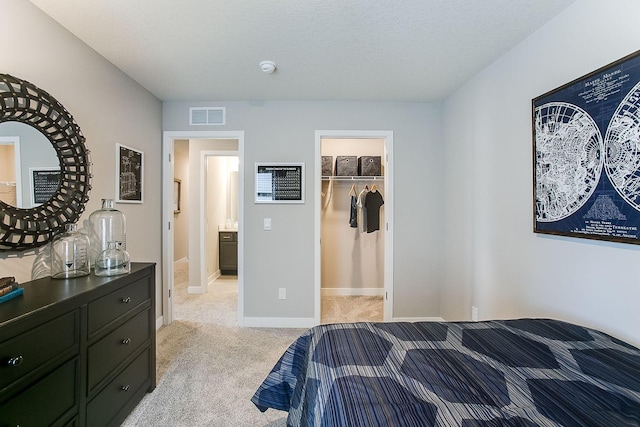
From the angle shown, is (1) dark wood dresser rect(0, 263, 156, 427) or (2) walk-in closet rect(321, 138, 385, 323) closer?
(1) dark wood dresser rect(0, 263, 156, 427)

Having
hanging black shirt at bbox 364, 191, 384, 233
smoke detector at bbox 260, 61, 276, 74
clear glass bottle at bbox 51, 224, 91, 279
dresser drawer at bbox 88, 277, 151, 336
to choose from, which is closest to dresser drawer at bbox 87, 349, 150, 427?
dresser drawer at bbox 88, 277, 151, 336

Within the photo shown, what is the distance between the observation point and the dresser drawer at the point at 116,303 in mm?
1396

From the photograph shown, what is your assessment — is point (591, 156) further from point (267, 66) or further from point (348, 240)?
point (348, 240)

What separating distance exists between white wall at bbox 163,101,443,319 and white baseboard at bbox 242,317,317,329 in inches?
1.8

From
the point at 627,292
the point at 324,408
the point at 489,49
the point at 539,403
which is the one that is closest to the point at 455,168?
the point at 489,49

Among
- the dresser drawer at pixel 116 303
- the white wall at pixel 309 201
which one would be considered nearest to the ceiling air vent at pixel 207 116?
the white wall at pixel 309 201

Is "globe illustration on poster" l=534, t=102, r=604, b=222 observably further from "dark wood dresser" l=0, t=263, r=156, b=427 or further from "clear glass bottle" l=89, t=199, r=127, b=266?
"clear glass bottle" l=89, t=199, r=127, b=266

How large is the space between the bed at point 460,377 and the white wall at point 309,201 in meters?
1.59

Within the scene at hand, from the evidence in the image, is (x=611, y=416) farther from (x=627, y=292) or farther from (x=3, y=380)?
(x=3, y=380)

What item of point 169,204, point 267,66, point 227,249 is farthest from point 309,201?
point 227,249

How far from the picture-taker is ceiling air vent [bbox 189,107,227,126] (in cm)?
297

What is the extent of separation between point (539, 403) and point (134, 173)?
3.07 m

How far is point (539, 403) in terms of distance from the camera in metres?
0.83

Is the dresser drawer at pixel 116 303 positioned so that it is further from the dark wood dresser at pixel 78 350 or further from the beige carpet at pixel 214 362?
the beige carpet at pixel 214 362
